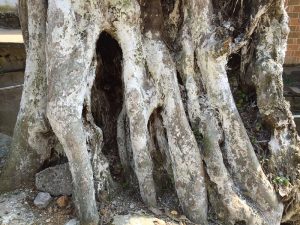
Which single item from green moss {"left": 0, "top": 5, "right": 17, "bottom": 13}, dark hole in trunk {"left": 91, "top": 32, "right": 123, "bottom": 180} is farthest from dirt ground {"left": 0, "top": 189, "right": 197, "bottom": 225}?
green moss {"left": 0, "top": 5, "right": 17, "bottom": 13}

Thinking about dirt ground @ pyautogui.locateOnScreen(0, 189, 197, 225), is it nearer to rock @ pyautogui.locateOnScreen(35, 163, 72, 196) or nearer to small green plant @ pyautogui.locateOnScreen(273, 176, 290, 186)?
rock @ pyautogui.locateOnScreen(35, 163, 72, 196)

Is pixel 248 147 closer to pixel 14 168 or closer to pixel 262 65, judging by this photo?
pixel 262 65

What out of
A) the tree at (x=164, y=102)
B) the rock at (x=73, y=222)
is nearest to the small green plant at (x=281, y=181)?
the tree at (x=164, y=102)

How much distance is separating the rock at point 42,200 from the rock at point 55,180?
0.04 metres

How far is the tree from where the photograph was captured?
2.48m

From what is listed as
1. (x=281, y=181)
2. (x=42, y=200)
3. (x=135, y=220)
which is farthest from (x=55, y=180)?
(x=281, y=181)

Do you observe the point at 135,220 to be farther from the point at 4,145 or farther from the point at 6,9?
the point at 6,9

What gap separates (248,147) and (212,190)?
36 centimetres

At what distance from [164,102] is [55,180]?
2.76 feet

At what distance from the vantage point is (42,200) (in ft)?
8.87

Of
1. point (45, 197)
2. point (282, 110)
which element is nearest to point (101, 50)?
point (45, 197)

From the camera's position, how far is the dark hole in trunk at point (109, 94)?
2.86 m

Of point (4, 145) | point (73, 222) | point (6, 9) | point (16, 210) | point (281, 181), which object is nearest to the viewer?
point (73, 222)

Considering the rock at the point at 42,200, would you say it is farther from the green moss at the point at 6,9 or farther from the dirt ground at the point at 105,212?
the green moss at the point at 6,9
